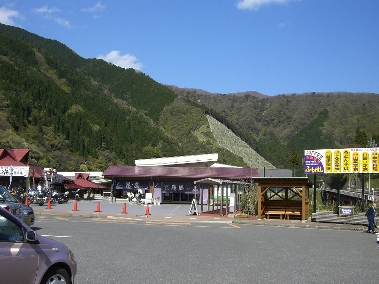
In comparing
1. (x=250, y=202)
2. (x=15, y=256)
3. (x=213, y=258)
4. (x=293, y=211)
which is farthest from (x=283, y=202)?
(x=15, y=256)

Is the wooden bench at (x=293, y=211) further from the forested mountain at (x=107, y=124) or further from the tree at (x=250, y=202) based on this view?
the forested mountain at (x=107, y=124)

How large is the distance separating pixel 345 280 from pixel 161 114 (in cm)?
16403

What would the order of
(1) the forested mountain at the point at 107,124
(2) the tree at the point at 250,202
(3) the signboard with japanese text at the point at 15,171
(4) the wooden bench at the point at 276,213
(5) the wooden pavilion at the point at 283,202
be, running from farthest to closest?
(1) the forested mountain at the point at 107,124
(3) the signboard with japanese text at the point at 15,171
(2) the tree at the point at 250,202
(4) the wooden bench at the point at 276,213
(5) the wooden pavilion at the point at 283,202

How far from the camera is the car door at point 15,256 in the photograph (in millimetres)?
6160

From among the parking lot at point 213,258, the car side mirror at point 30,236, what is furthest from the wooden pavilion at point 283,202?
the car side mirror at point 30,236

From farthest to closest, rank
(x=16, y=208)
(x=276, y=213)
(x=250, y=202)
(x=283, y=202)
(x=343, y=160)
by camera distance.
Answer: (x=283, y=202) → (x=250, y=202) → (x=343, y=160) → (x=276, y=213) → (x=16, y=208)

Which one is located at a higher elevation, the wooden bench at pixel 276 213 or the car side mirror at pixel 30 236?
the car side mirror at pixel 30 236

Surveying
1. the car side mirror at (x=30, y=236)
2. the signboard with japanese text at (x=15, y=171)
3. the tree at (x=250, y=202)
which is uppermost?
the signboard with japanese text at (x=15, y=171)

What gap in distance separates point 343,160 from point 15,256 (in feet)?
91.8

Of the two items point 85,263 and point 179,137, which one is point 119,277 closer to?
point 85,263

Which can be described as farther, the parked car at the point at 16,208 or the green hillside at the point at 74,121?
the green hillside at the point at 74,121

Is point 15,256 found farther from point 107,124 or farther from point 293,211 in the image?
point 107,124

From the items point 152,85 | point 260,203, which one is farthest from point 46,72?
point 260,203

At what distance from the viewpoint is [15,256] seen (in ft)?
20.6
